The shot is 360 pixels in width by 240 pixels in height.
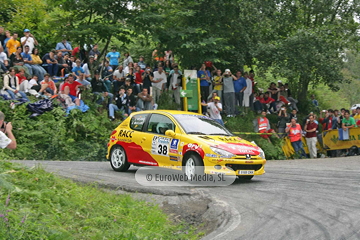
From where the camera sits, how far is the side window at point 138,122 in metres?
14.0

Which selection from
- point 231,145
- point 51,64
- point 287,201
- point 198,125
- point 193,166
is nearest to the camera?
point 287,201

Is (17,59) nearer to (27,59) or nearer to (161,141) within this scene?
(27,59)

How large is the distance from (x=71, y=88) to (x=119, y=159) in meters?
6.54

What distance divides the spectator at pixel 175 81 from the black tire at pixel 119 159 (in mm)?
9304

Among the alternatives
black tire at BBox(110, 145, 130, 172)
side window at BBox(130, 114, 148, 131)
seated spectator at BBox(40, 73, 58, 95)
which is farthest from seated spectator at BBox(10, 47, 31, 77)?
side window at BBox(130, 114, 148, 131)

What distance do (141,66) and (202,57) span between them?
286 centimetres

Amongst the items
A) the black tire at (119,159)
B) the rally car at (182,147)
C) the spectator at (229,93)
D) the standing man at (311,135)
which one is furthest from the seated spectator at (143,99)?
the black tire at (119,159)

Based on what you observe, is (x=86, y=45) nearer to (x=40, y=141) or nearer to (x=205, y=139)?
(x=40, y=141)

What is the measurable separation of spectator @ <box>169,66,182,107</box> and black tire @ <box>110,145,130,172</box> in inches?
366

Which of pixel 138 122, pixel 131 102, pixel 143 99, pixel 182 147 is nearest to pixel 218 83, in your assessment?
pixel 143 99

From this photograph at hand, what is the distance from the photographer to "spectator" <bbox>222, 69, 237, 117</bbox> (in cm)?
2386

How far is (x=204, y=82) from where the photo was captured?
78.0 ft

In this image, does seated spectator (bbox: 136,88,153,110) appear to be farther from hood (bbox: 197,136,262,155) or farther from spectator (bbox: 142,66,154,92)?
hood (bbox: 197,136,262,155)

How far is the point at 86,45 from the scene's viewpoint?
22.5m
